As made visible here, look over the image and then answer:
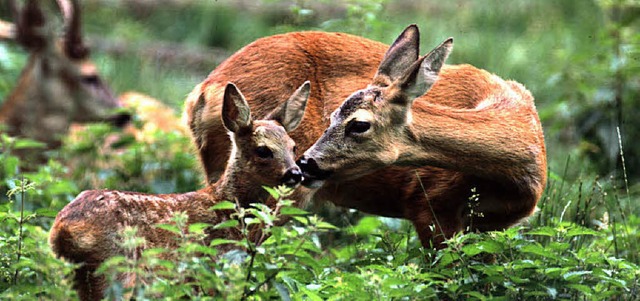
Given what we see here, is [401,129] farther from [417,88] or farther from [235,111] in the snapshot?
[235,111]

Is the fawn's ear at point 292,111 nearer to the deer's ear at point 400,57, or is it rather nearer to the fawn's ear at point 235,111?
the fawn's ear at point 235,111

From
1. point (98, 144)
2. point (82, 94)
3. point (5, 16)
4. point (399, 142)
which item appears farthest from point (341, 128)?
point (5, 16)

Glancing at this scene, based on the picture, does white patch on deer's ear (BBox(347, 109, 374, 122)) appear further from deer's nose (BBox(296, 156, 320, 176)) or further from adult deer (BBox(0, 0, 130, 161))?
adult deer (BBox(0, 0, 130, 161))

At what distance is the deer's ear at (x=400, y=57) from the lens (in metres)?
5.57

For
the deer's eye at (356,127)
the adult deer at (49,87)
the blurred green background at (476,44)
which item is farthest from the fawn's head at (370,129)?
the adult deer at (49,87)

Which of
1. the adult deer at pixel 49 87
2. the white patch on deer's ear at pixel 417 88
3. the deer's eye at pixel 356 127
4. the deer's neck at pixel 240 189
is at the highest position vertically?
the white patch on deer's ear at pixel 417 88

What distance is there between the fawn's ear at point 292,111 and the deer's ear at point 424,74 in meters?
0.50

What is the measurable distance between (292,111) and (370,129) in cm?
47

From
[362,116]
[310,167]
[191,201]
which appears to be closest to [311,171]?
[310,167]

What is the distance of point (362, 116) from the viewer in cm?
528

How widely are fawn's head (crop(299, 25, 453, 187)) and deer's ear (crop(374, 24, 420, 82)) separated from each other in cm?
14

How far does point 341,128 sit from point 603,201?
195 centimetres

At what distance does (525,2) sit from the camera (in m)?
13.9

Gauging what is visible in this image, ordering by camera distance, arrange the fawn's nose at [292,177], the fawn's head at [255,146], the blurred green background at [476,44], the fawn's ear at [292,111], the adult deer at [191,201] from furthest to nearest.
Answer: the blurred green background at [476,44] < the fawn's ear at [292,111] < the fawn's head at [255,146] < the fawn's nose at [292,177] < the adult deer at [191,201]
